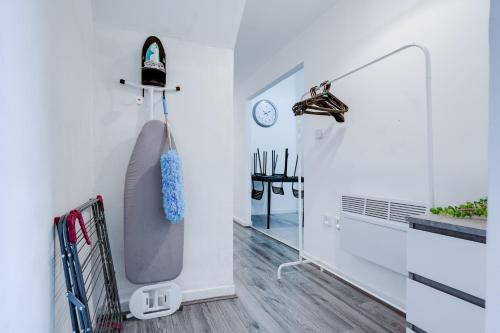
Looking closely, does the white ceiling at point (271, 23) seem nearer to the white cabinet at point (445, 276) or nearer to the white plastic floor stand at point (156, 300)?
the white cabinet at point (445, 276)

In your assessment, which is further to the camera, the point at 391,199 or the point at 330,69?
the point at 330,69

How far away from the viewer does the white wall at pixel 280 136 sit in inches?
213

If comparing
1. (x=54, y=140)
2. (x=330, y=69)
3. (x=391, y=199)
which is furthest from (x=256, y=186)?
(x=54, y=140)

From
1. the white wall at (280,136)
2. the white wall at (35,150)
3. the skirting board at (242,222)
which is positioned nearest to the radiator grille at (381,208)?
the white wall at (35,150)

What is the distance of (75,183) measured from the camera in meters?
1.32

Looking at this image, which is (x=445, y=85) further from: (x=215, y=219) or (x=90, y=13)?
(x=90, y=13)

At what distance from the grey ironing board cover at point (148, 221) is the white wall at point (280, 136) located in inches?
142

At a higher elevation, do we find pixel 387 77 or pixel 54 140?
pixel 387 77

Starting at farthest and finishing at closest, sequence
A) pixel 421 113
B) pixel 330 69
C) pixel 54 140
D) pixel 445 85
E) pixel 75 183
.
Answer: pixel 330 69, pixel 421 113, pixel 445 85, pixel 75 183, pixel 54 140

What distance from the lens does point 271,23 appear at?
9.29 ft

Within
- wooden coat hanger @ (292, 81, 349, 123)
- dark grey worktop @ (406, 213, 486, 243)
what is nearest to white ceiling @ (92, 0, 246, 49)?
wooden coat hanger @ (292, 81, 349, 123)

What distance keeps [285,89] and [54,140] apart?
16.3 ft

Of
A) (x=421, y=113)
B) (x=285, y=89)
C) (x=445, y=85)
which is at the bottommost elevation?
(x=421, y=113)

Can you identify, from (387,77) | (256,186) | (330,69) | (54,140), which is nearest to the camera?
(54,140)
